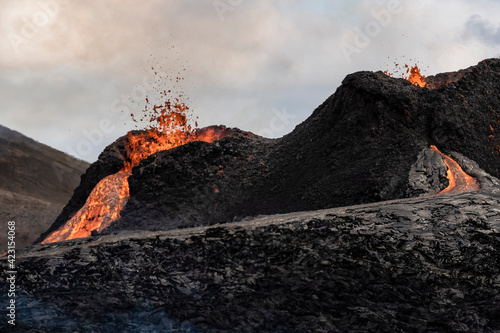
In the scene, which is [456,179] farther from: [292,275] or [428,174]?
[292,275]

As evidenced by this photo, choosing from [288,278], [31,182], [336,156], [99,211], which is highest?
[31,182]

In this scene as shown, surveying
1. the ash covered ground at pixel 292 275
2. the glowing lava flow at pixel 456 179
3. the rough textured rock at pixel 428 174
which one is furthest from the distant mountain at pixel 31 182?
the glowing lava flow at pixel 456 179

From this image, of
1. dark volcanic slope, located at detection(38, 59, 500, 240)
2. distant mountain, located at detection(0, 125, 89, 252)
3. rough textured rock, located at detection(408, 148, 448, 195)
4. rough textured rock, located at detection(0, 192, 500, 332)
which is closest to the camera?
rough textured rock, located at detection(0, 192, 500, 332)

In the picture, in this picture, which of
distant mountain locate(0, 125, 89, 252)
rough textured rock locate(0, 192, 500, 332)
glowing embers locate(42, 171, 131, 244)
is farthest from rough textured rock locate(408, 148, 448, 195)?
distant mountain locate(0, 125, 89, 252)

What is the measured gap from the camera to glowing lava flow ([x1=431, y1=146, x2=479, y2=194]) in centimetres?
931

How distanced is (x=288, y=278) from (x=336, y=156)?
6235mm

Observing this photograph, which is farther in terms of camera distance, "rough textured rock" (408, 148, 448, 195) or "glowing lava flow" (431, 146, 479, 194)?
"rough textured rock" (408, 148, 448, 195)

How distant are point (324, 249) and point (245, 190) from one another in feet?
21.8

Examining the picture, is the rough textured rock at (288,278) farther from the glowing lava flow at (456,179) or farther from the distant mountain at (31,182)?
the distant mountain at (31,182)

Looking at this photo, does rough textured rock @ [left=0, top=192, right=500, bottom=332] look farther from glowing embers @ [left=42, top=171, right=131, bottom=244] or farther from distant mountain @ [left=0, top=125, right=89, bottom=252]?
distant mountain @ [left=0, top=125, right=89, bottom=252]

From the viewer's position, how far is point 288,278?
6.41 meters

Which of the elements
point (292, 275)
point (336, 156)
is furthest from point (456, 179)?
point (292, 275)

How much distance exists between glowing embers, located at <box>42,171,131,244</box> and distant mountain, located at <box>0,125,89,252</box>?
9.15 metres

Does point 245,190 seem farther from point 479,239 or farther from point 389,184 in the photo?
point 479,239
